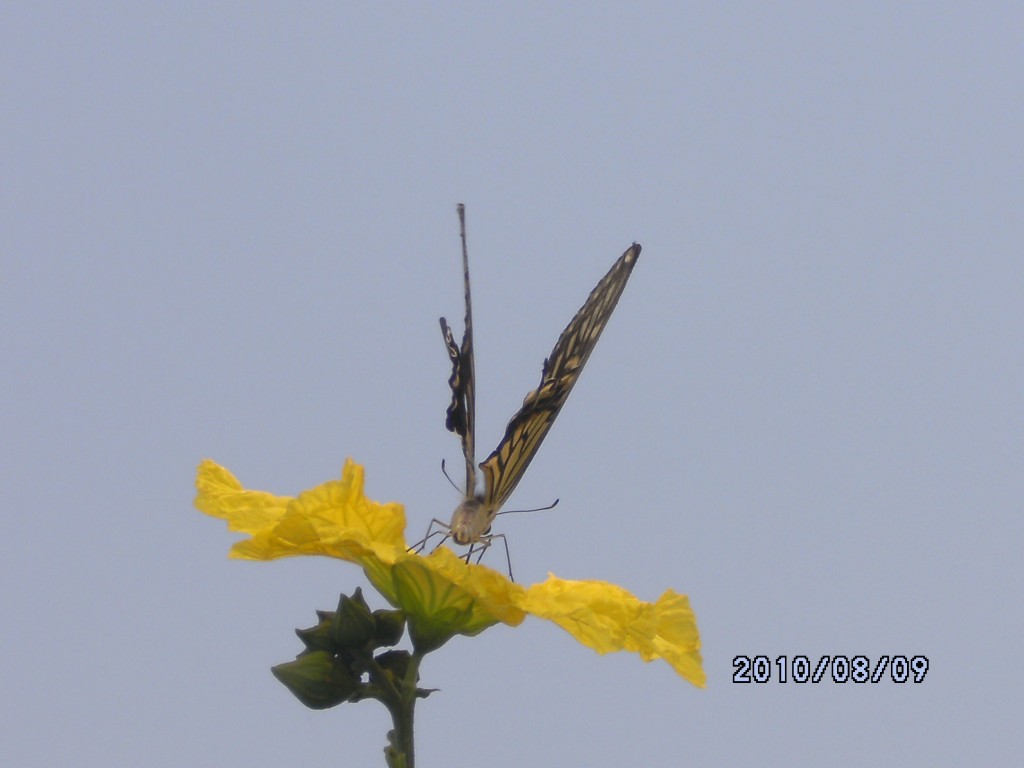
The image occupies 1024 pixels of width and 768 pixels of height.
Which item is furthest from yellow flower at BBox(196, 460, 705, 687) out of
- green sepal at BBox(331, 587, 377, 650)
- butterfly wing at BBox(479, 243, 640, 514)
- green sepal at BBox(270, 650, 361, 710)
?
butterfly wing at BBox(479, 243, 640, 514)

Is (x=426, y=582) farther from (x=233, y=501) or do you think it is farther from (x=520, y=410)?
(x=520, y=410)

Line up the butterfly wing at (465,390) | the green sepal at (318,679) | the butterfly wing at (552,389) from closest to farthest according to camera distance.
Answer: the green sepal at (318,679) → the butterfly wing at (465,390) → the butterfly wing at (552,389)

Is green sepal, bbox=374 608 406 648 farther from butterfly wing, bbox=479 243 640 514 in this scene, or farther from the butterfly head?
butterfly wing, bbox=479 243 640 514

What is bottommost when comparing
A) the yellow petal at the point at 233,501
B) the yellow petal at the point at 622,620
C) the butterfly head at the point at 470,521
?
the yellow petal at the point at 622,620

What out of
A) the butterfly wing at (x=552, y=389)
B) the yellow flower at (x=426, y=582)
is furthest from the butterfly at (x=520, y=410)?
the yellow flower at (x=426, y=582)

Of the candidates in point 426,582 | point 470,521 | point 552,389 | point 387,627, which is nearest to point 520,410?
point 552,389

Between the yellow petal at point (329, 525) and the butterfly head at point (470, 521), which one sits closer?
the yellow petal at point (329, 525)

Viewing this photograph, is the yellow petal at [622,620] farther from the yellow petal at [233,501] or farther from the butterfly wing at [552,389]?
the yellow petal at [233,501]
